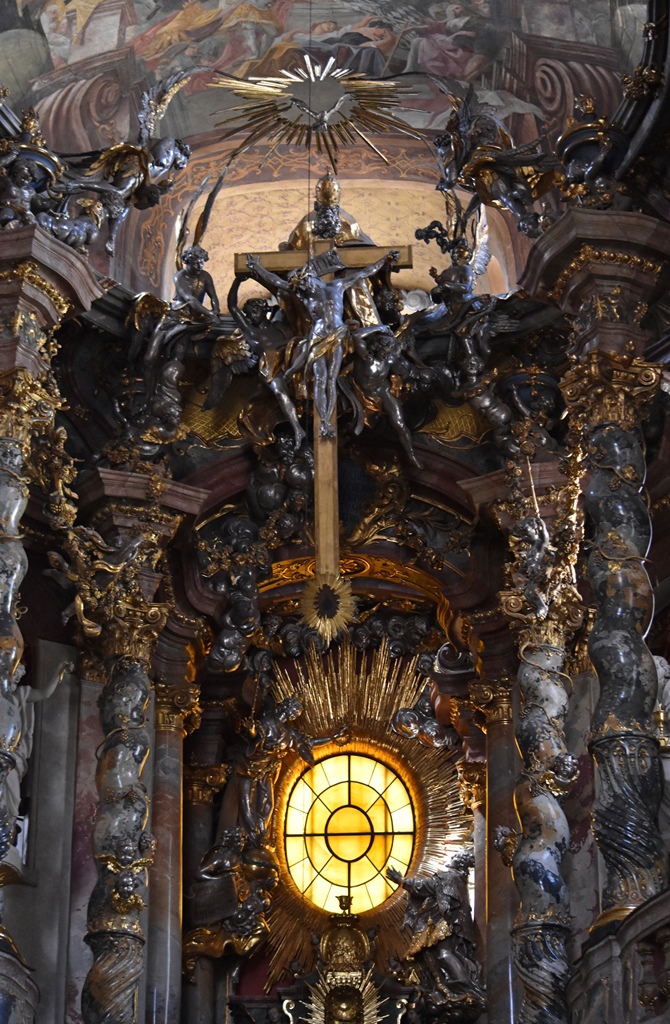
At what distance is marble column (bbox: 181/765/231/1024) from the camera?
18188 millimetres

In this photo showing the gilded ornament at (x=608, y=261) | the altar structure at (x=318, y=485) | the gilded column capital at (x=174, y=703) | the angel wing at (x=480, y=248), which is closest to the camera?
the gilded ornament at (x=608, y=261)

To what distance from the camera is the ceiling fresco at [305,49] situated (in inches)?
696

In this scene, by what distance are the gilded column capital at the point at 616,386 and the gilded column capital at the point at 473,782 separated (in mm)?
4949

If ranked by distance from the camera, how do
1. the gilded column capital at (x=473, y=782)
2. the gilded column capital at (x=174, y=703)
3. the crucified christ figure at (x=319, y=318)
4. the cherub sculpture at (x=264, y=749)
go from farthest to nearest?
the cherub sculpture at (x=264, y=749)
the gilded column capital at (x=473, y=782)
the gilded column capital at (x=174, y=703)
the crucified christ figure at (x=319, y=318)

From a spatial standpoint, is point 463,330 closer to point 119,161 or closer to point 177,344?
point 177,344

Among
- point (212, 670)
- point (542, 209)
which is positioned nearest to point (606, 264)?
point (542, 209)

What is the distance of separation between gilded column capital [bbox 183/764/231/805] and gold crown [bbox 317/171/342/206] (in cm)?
569

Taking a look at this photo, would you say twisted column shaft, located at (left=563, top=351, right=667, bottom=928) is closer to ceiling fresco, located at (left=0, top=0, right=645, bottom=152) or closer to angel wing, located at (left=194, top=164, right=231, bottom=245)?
ceiling fresco, located at (left=0, top=0, right=645, bottom=152)

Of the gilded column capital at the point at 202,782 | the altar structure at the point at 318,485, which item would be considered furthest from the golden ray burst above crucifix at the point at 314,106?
the gilded column capital at the point at 202,782

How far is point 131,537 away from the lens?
57.5 ft

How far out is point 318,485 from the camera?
16.7 m

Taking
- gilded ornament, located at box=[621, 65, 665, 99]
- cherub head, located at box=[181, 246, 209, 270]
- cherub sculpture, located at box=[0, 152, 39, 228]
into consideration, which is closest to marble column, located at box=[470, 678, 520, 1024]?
cherub head, located at box=[181, 246, 209, 270]

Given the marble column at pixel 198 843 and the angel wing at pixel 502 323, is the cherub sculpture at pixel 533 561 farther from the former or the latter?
the marble column at pixel 198 843

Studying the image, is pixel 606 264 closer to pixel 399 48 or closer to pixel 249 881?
pixel 399 48
